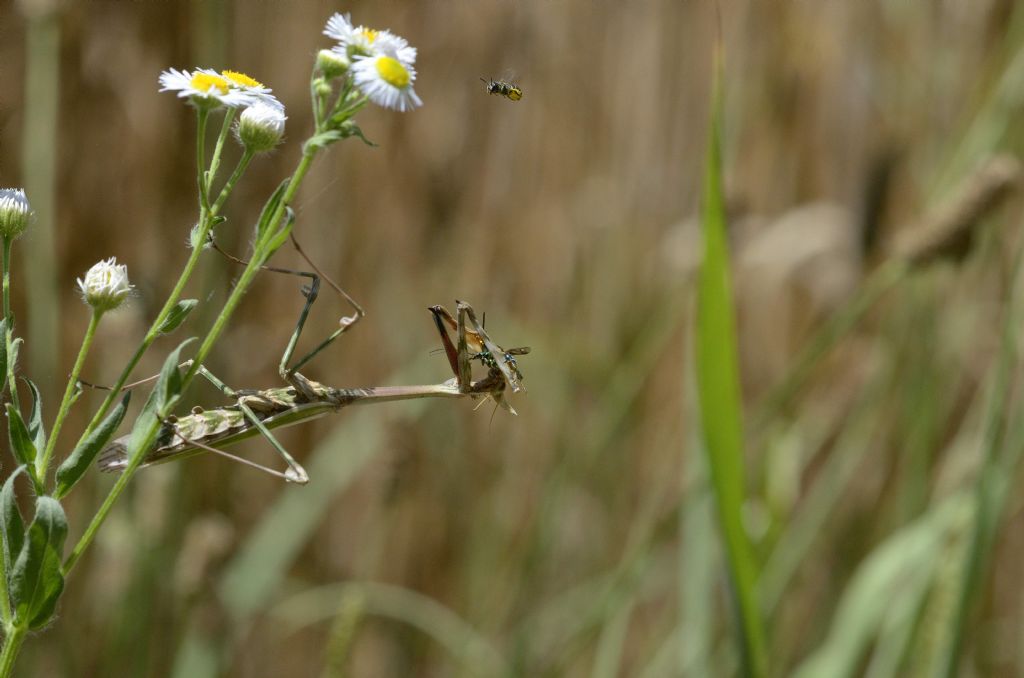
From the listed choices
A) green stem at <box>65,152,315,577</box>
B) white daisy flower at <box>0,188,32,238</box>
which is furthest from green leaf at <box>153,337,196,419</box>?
white daisy flower at <box>0,188,32,238</box>

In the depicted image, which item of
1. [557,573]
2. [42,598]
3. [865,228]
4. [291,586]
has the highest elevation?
[865,228]

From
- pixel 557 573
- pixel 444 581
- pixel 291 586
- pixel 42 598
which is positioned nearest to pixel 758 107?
pixel 557 573

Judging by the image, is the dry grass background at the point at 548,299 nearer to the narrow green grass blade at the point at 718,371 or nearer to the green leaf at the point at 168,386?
the narrow green grass blade at the point at 718,371

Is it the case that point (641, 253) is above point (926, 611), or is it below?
above

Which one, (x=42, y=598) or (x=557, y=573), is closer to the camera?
(x=42, y=598)

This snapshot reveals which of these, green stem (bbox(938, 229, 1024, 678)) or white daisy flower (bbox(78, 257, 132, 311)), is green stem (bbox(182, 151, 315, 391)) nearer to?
white daisy flower (bbox(78, 257, 132, 311))

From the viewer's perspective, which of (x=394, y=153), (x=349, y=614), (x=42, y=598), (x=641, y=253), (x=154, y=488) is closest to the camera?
(x=42, y=598)

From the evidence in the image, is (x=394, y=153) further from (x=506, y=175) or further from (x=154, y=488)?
(x=154, y=488)

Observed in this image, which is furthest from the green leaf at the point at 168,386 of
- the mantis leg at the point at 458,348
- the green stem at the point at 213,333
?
the mantis leg at the point at 458,348
